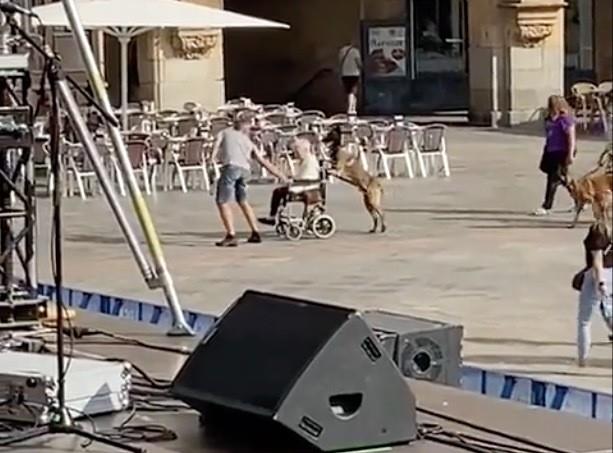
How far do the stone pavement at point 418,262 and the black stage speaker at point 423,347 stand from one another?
1.50m

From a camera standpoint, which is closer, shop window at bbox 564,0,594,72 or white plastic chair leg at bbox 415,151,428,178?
white plastic chair leg at bbox 415,151,428,178

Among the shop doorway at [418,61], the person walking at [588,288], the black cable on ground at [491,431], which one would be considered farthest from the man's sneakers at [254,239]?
the shop doorway at [418,61]

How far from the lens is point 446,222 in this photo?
1739 centimetres

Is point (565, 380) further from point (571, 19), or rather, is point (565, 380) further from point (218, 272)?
point (571, 19)

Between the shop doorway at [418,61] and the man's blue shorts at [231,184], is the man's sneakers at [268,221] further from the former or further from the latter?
the shop doorway at [418,61]

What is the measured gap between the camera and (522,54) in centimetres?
2845

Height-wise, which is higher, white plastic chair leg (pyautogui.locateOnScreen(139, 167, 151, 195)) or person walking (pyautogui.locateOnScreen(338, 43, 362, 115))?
person walking (pyautogui.locateOnScreen(338, 43, 362, 115))

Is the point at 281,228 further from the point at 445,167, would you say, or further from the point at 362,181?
the point at 445,167

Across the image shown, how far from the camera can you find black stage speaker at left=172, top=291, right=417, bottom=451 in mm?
6133

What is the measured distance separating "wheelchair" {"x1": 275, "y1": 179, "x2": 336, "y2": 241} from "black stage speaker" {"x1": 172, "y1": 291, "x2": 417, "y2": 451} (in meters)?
9.83

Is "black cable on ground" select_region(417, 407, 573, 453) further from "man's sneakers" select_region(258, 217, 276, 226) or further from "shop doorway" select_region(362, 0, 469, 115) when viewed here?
"shop doorway" select_region(362, 0, 469, 115)

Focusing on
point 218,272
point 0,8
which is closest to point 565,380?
point 0,8

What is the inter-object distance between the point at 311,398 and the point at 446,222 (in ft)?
37.3

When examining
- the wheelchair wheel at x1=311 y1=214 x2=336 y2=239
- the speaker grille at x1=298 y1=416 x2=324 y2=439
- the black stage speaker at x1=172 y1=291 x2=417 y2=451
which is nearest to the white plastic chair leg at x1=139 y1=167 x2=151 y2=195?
the wheelchair wheel at x1=311 y1=214 x2=336 y2=239
